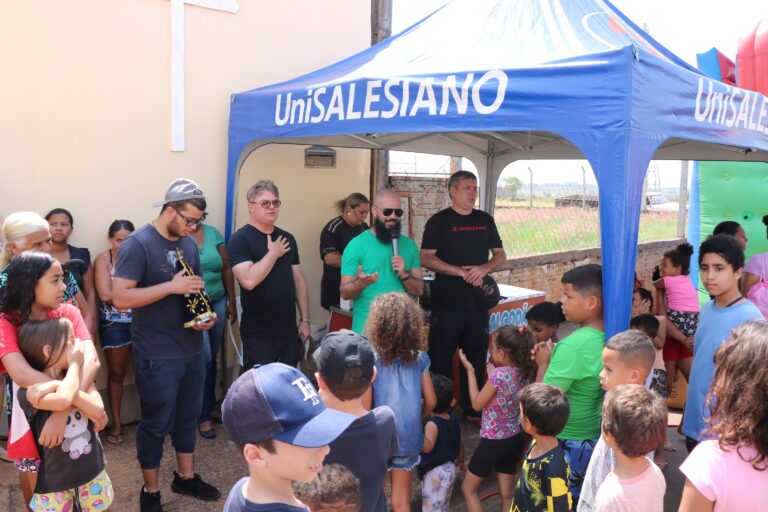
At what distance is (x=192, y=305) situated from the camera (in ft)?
11.4

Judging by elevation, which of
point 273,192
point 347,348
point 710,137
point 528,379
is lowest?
point 528,379

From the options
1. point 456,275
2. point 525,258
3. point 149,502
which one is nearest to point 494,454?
point 456,275

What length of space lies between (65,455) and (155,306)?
97 cm

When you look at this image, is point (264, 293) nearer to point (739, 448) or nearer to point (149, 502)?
point (149, 502)

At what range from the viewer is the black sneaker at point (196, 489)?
3.70m

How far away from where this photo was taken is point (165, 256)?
344cm

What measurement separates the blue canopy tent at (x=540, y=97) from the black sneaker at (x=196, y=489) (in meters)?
2.06

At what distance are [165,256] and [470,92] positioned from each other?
6.09 feet

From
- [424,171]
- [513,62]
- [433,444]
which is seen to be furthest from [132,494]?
[424,171]

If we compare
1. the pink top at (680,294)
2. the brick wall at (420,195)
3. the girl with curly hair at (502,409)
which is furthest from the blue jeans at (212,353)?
the pink top at (680,294)

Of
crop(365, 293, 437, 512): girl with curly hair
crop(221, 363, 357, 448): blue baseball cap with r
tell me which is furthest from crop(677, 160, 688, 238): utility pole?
crop(221, 363, 357, 448): blue baseball cap with r

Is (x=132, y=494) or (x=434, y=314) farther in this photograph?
(x=434, y=314)

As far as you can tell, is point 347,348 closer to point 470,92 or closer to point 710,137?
point 470,92

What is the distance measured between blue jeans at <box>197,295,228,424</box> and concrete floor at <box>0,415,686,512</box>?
7.9 inches
